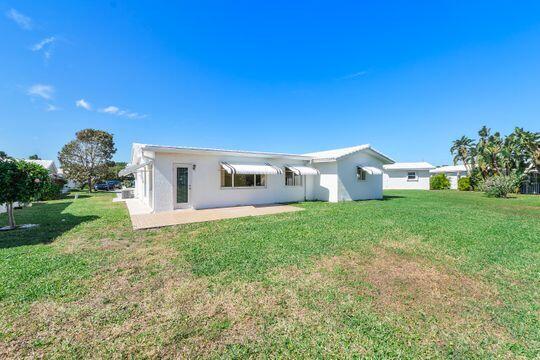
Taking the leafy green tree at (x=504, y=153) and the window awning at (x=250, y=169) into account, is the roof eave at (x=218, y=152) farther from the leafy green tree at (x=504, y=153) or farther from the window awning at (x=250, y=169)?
the leafy green tree at (x=504, y=153)

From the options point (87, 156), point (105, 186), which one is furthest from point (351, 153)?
point (105, 186)

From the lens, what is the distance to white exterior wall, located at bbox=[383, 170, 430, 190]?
4466 centimetres

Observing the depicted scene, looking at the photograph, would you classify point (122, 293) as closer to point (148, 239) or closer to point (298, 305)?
point (298, 305)

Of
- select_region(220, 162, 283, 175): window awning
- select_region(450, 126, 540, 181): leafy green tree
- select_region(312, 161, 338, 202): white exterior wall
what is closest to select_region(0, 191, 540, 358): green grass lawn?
select_region(220, 162, 283, 175): window awning

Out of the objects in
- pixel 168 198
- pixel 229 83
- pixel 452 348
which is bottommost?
pixel 452 348

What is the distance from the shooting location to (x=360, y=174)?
76.9 feet

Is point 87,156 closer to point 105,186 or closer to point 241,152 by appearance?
point 105,186

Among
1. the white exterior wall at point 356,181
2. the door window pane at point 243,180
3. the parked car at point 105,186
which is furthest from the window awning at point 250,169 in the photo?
the parked car at point 105,186

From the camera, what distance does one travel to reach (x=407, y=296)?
500 centimetres

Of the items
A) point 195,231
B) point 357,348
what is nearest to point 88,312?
point 357,348

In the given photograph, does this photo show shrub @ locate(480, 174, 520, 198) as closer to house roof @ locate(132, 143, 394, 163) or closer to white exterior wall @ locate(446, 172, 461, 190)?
house roof @ locate(132, 143, 394, 163)

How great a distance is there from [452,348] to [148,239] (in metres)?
9.75

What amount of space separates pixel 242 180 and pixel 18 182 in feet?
41.9

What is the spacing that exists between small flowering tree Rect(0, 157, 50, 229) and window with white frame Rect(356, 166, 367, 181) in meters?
23.6
